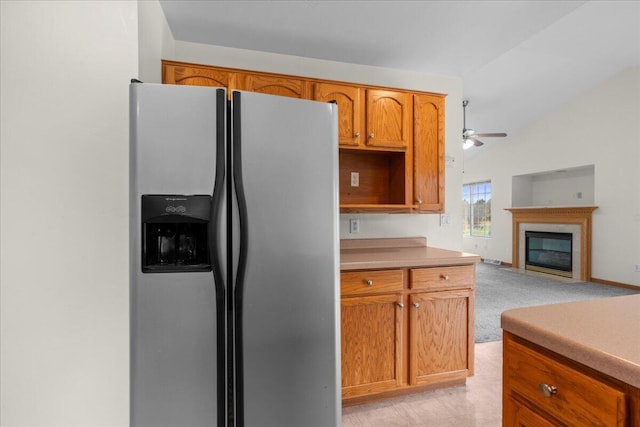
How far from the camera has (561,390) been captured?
744 millimetres

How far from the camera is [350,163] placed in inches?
105

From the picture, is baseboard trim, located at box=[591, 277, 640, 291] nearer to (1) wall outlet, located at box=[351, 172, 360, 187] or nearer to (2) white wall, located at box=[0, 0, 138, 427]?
(1) wall outlet, located at box=[351, 172, 360, 187]

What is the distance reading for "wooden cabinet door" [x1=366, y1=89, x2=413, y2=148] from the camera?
2408 mm

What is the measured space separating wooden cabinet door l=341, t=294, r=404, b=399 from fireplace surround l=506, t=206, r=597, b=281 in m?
5.74

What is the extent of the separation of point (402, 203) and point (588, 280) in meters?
5.49

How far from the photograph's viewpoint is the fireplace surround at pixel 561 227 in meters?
5.85

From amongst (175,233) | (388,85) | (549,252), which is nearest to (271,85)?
(388,85)

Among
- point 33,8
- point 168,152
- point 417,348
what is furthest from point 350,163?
point 33,8

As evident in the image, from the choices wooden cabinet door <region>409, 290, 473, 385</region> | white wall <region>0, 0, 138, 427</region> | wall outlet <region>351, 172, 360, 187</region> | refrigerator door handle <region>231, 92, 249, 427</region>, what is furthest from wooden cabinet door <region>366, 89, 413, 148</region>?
white wall <region>0, 0, 138, 427</region>

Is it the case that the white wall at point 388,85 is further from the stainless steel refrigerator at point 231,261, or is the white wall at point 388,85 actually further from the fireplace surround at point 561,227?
the fireplace surround at point 561,227

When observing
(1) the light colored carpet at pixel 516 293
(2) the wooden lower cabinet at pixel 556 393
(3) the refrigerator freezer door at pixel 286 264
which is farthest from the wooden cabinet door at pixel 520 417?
(1) the light colored carpet at pixel 516 293

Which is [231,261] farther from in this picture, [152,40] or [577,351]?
[152,40]

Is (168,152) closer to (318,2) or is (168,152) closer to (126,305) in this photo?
(126,305)

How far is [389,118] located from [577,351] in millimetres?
2031
